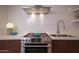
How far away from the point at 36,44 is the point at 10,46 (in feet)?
0.98

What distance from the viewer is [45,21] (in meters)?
1.63

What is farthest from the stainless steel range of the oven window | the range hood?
the range hood

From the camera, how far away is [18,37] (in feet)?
4.85

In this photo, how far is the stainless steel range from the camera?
150 centimetres

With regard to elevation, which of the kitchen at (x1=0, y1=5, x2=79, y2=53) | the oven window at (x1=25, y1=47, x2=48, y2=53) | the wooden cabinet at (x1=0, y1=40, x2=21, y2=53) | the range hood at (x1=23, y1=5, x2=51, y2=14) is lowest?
the oven window at (x1=25, y1=47, x2=48, y2=53)

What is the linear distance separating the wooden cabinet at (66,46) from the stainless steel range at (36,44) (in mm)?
77

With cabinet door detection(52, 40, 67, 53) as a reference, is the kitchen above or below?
above

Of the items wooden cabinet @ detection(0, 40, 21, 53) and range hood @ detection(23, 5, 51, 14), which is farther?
range hood @ detection(23, 5, 51, 14)

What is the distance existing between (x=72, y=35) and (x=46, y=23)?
347 mm

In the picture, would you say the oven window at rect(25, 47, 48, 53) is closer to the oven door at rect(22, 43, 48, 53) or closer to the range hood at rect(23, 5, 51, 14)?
the oven door at rect(22, 43, 48, 53)

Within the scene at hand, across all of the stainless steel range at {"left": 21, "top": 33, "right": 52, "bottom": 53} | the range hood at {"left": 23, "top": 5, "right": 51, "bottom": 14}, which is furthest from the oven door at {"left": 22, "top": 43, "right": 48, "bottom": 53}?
the range hood at {"left": 23, "top": 5, "right": 51, "bottom": 14}
